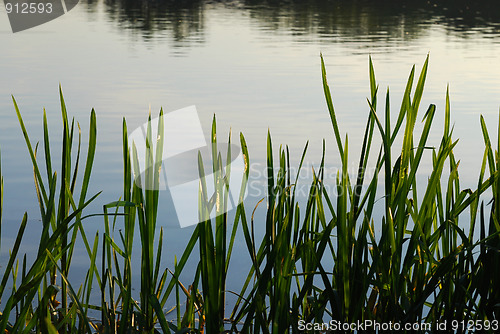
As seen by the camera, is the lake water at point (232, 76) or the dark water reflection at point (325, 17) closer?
the lake water at point (232, 76)

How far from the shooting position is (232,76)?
7621 mm

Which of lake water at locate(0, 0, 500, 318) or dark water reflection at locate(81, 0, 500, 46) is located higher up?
dark water reflection at locate(81, 0, 500, 46)

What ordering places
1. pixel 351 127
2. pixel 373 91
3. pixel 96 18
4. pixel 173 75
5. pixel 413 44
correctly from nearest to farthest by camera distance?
pixel 373 91 < pixel 351 127 < pixel 173 75 < pixel 413 44 < pixel 96 18

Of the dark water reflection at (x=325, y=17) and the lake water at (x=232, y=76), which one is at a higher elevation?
the dark water reflection at (x=325, y=17)

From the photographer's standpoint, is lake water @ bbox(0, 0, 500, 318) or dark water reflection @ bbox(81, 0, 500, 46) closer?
lake water @ bbox(0, 0, 500, 318)

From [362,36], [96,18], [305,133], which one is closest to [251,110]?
[305,133]

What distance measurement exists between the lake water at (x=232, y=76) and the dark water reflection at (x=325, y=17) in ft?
Result: 0.28

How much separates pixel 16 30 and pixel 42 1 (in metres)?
5.09

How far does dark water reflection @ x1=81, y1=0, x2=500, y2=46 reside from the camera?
495 inches

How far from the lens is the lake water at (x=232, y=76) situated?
15.2ft

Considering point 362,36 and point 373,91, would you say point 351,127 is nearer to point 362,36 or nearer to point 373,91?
point 373,91

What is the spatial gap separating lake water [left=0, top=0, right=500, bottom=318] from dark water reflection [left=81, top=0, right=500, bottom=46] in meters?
0.09

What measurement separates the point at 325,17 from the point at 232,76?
8890 millimetres

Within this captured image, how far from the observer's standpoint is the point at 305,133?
5062mm
